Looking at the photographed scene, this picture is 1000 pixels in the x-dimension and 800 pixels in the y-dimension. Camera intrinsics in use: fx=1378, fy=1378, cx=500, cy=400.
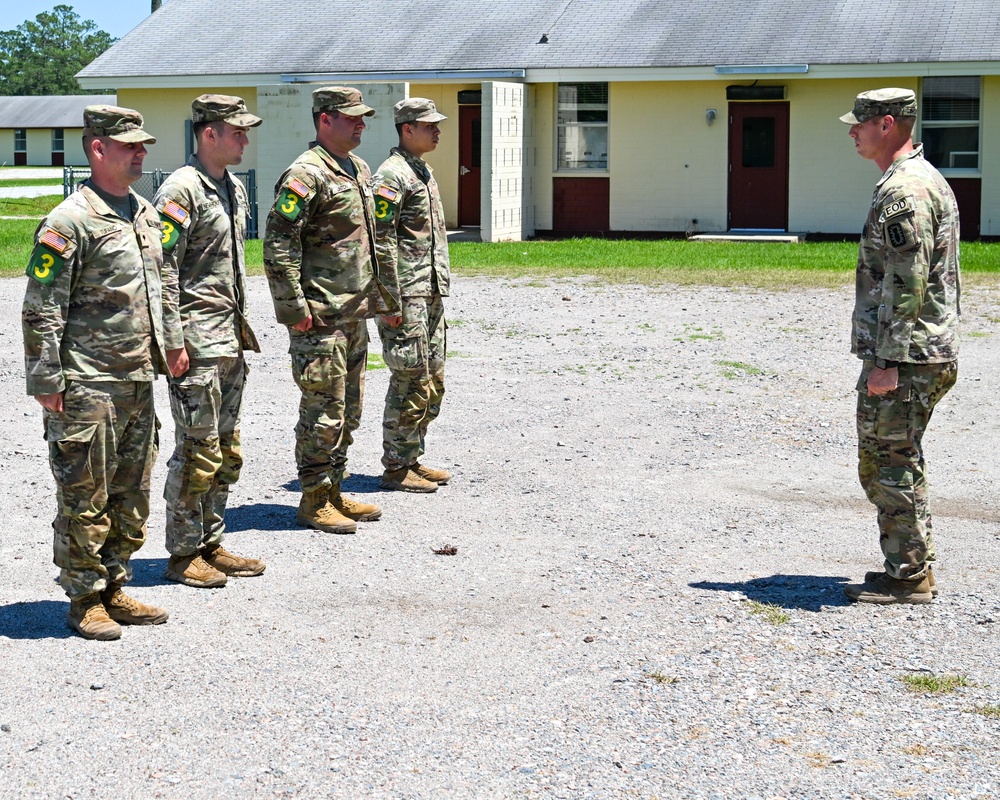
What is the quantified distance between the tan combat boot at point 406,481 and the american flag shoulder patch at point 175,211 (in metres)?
2.60

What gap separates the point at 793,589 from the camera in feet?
20.7

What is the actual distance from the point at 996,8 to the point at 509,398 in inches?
715

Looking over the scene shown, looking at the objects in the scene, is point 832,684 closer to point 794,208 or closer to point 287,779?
point 287,779

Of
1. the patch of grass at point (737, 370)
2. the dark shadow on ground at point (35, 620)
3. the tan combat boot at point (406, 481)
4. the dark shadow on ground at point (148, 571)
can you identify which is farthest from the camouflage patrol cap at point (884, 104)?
the patch of grass at point (737, 370)

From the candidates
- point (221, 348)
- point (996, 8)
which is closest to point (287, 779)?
point (221, 348)

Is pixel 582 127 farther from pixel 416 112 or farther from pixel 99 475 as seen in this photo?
pixel 99 475

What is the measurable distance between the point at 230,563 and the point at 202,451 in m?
0.61

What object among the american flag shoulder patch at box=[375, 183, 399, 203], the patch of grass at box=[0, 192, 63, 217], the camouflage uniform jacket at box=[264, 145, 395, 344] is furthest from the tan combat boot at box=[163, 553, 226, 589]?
the patch of grass at box=[0, 192, 63, 217]

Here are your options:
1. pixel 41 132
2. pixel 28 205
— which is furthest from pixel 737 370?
pixel 41 132

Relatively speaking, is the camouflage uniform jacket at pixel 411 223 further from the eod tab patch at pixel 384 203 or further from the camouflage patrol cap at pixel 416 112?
the camouflage patrol cap at pixel 416 112

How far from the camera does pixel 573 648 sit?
5543 millimetres

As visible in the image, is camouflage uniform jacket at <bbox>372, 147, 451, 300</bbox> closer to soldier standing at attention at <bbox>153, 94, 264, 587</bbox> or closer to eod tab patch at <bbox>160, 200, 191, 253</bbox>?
soldier standing at attention at <bbox>153, 94, 264, 587</bbox>

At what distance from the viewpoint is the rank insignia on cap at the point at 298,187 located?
695 centimetres

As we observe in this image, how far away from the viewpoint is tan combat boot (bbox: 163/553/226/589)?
6270 millimetres
